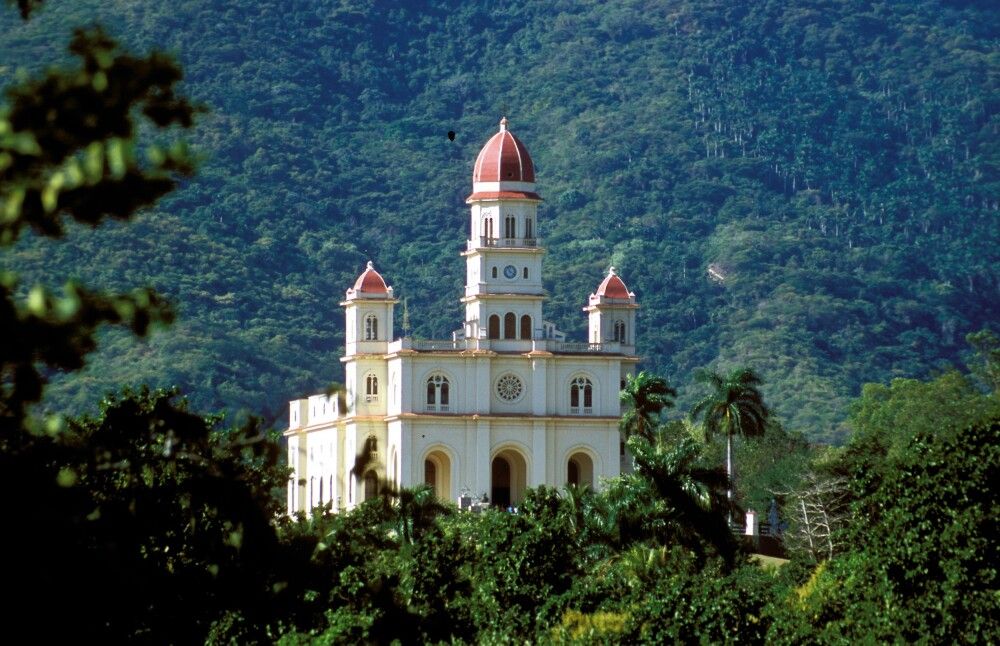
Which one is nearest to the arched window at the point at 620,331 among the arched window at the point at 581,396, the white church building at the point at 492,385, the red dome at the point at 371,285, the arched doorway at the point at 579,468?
the white church building at the point at 492,385

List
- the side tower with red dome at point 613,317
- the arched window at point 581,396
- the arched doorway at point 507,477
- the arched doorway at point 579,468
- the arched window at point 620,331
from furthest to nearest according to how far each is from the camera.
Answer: the arched window at point 620,331 < the side tower with red dome at point 613,317 < the arched window at point 581,396 < the arched doorway at point 507,477 < the arched doorway at point 579,468

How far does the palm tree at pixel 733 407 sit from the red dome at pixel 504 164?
11.7 meters

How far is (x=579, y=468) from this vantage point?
10650 cm

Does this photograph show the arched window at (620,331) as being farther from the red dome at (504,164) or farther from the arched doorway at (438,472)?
the arched doorway at (438,472)

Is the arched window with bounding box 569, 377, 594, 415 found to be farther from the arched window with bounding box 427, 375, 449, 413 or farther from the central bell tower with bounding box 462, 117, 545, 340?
the arched window with bounding box 427, 375, 449, 413

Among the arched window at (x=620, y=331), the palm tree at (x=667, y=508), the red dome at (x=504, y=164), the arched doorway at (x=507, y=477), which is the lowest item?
the palm tree at (x=667, y=508)

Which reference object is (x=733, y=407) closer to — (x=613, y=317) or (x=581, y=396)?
(x=581, y=396)

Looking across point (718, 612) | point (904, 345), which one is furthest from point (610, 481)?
point (904, 345)

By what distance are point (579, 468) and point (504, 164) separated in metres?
12.6

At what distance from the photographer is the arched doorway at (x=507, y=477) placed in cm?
10606

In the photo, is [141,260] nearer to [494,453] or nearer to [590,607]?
[494,453]

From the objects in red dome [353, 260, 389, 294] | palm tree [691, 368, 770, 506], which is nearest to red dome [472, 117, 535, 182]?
red dome [353, 260, 389, 294]

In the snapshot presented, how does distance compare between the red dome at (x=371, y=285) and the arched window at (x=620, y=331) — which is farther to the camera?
the arched window at (x=620, y=331)

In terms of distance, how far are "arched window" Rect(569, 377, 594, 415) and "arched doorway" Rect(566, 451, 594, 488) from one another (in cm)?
175
